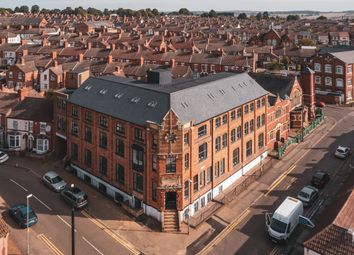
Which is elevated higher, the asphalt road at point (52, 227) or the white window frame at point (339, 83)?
the white window frame at point (339, 83)

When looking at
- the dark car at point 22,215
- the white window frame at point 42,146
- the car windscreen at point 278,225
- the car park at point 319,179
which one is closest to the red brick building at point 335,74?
the car park at point 319,179

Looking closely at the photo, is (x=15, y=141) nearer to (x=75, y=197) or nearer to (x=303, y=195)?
(x=75, y=197)

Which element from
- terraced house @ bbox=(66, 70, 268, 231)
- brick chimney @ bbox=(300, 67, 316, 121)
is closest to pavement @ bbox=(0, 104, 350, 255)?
terraced house @ bbox=(66, 70, 268, 231)

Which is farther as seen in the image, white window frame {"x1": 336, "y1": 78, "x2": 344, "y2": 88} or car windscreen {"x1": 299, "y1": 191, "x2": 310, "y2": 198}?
white window frame {"x1": 336, "y1": 78, "x2": 344, "y2": 88}

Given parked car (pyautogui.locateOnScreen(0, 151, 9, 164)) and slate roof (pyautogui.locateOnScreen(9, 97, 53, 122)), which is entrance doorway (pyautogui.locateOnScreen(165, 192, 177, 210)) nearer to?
slate roof (pyautogui.locateOnScreen(9, 97, 53, 122))

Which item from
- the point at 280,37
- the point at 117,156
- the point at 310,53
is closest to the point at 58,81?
the point at 117,156

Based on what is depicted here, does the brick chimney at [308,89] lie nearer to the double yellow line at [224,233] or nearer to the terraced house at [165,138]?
the terraced house at [165,138]
